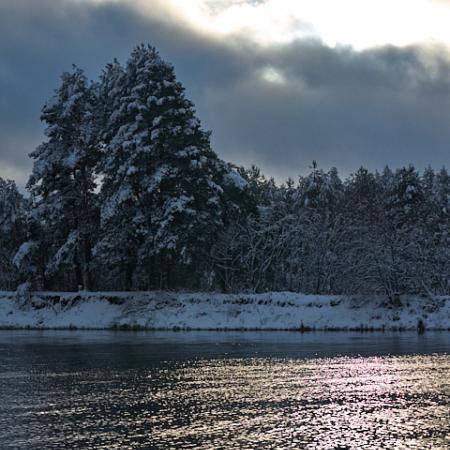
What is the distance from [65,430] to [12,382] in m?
5.92

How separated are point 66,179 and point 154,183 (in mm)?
8730

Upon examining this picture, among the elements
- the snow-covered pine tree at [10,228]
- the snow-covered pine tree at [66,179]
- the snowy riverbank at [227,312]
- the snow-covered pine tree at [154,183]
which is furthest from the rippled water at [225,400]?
the snow-covered pine tree at [10,228]

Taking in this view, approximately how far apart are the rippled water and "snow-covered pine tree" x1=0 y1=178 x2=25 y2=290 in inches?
1590

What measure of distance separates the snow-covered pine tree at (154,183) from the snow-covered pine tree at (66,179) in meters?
2.01

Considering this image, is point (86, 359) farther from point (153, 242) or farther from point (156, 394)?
point (153, 242)

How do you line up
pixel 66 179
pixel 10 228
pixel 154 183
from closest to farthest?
pixel 154 183 < pixel 66 179 < pixel 10 228

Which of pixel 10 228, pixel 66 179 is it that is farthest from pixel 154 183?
pixel 10 228

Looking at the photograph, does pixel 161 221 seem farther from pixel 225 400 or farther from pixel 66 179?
pixel 225 400

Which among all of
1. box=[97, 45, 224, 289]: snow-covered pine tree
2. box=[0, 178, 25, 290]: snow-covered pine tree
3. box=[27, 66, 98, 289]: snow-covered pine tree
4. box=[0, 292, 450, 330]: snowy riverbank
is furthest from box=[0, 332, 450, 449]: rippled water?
box=[0, 178, 25, 290]: snow-covered pine tree

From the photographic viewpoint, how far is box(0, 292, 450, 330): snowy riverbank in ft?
130

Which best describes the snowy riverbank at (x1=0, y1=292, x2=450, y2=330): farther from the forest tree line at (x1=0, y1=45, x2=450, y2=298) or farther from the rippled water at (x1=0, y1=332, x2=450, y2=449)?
the rippled water at (x1=0, y1=332, x2=450, y2=449)

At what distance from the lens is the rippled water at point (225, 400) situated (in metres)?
8.80

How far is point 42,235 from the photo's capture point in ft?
156

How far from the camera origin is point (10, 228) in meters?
60.6
